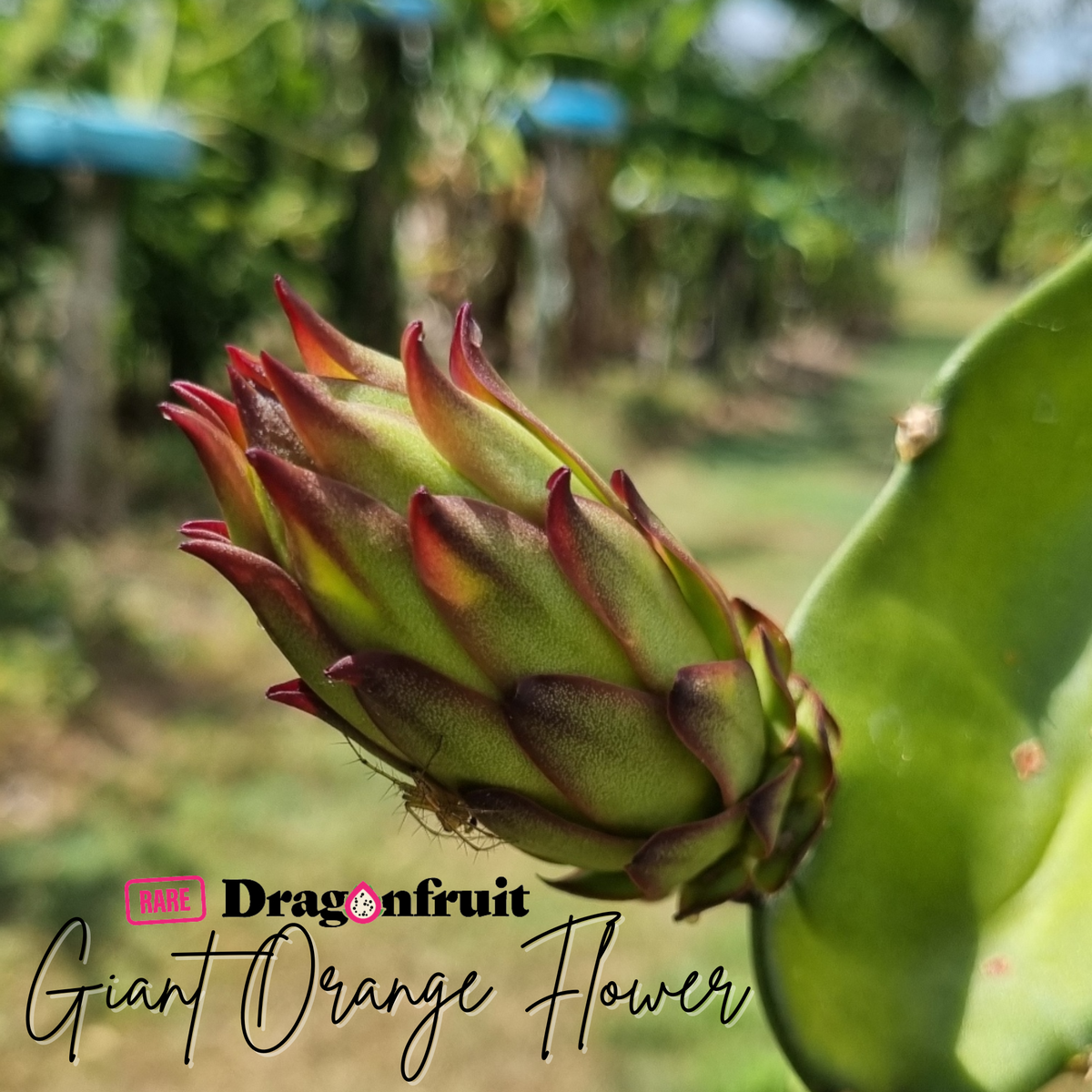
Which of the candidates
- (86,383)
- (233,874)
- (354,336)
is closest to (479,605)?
(233,874)

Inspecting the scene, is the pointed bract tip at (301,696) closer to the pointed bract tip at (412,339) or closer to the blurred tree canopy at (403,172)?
the pointed bract tip at (412,339)

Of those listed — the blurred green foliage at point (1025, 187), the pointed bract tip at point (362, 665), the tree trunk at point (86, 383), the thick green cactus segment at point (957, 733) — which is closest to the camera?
the pointed bract tip at point (362, 665)

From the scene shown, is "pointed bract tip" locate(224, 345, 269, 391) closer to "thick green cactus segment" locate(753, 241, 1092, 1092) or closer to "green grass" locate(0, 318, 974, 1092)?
"thick green cactus segment" locate(753, 241, 1092, 1092)

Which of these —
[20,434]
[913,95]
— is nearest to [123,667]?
[20,434]

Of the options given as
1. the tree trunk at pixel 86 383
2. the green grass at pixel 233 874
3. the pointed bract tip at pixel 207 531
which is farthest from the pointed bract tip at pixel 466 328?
the tree trunk at pixel 86 383

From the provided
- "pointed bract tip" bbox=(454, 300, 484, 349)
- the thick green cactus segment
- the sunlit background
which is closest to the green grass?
the sunlit background

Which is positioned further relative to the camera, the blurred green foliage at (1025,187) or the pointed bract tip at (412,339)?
the blurred green foliage at (1025,187)

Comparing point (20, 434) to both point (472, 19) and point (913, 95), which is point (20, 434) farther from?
point (913, 95)
